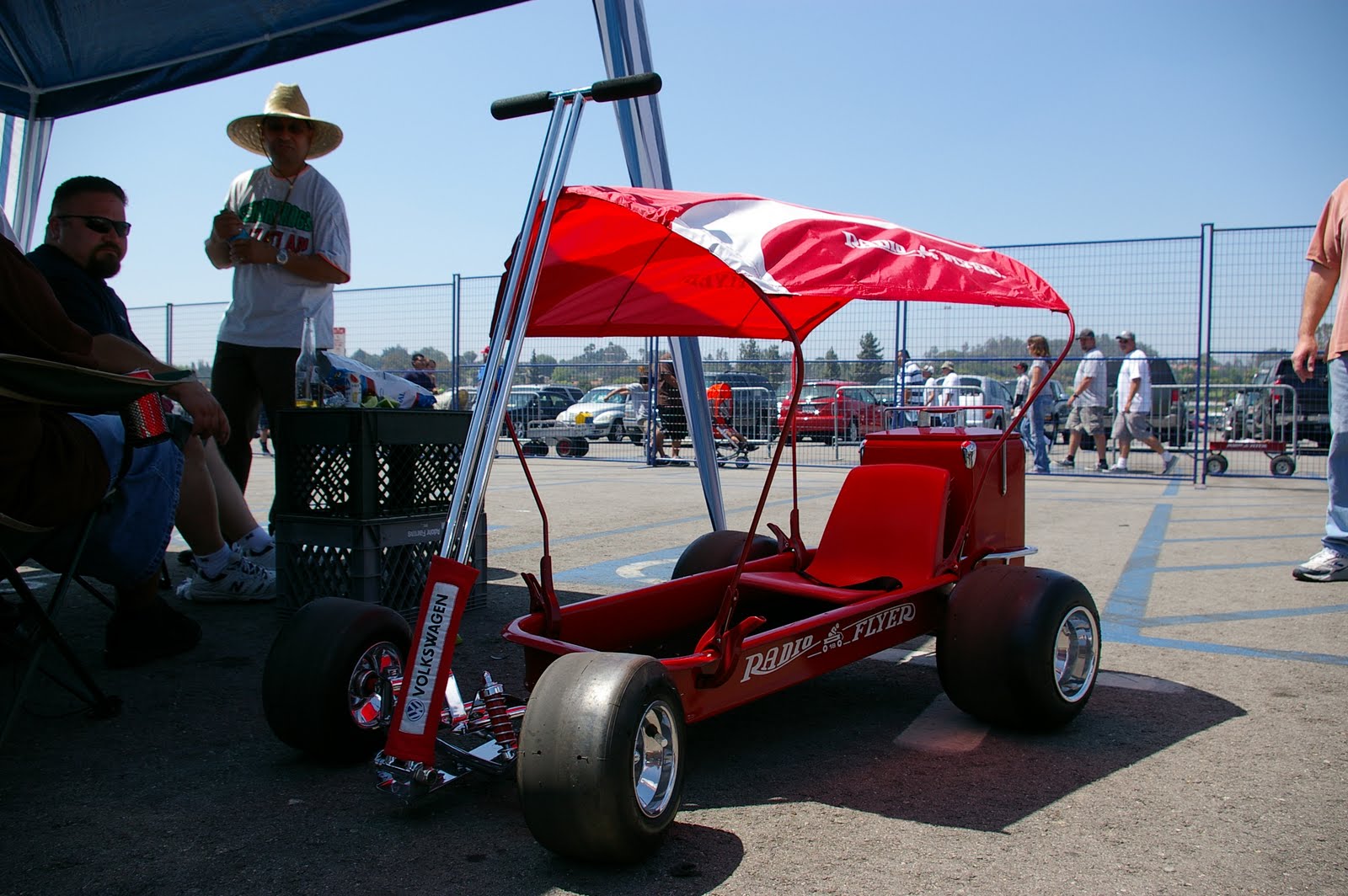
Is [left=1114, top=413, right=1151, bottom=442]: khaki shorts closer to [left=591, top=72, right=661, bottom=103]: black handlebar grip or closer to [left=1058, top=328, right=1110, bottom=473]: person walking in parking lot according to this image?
[left=1058, top=328, right=1110, bottom=473]: person walking in parking lot

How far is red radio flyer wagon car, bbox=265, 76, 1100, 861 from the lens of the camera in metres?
2.24

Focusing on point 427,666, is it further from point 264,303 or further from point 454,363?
point 454,363

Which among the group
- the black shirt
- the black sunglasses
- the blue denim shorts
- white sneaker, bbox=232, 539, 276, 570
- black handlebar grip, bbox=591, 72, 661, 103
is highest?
black handlebar grip, bbox=591, 72, 661, 103

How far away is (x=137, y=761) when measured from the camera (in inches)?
111

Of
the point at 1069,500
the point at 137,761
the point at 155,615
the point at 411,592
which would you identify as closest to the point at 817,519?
the point at 1069,500

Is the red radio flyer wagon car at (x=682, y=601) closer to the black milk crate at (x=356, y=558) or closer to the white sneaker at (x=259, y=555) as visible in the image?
the black milk crate at (x=356, y=558)

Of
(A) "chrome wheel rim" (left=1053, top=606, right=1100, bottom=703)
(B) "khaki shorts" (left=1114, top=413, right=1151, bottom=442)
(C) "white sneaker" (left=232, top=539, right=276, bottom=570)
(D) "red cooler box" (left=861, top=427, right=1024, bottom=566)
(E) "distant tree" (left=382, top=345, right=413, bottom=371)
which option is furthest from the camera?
(E) "distant tree" (left=382, top=345, right=413, bottom=371)

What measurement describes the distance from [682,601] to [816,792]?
1.04 m

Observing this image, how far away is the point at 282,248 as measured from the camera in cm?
507

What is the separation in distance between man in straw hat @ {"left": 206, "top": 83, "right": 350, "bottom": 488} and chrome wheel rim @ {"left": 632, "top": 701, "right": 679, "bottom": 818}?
3.39 m

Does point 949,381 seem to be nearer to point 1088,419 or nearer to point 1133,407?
point 1088,419

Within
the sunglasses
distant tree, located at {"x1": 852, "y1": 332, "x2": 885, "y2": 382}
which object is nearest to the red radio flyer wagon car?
the sunglasses

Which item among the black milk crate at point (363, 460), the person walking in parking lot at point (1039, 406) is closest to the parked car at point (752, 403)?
the person walking in parking lot at point (1039, 406)

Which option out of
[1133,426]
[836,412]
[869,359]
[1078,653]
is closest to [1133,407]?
[1133,426]
